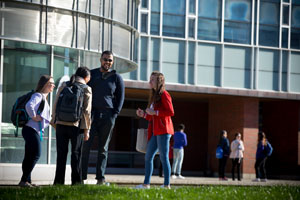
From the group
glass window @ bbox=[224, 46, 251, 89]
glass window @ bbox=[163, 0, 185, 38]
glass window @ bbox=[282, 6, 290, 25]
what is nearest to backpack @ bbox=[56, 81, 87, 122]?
glass window @ bbox=[163, 0, 185, 38]

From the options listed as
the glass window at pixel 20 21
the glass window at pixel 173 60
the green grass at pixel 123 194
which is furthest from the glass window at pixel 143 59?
the green grass at pixel 123 194

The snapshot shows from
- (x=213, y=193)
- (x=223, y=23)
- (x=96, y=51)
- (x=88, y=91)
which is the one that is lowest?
(x=213, y=193)

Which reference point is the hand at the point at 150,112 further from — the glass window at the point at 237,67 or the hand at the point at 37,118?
the glass window at the point at 237,67

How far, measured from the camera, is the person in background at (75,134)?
31.6 ft

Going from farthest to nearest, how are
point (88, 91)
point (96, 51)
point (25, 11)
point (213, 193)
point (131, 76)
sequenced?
point (131, 76)
point (96, 51)
point (25, 11)
point (88, 91)
point (213, 193)

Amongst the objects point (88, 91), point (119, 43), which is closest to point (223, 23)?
point (119, 43)

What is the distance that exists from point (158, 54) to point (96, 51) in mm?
13043

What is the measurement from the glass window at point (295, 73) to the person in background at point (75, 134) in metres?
22.5

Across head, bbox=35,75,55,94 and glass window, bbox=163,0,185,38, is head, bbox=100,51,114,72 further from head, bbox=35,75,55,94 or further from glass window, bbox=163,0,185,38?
glass window, bbox=163,0,185,38

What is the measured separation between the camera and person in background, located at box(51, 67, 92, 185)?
9633 mm

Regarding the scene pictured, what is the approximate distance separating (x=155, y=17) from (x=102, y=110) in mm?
19033

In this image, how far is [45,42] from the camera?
14734 millimetres

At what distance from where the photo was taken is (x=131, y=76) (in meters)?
28.3

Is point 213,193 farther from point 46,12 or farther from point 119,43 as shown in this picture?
point 119,43
